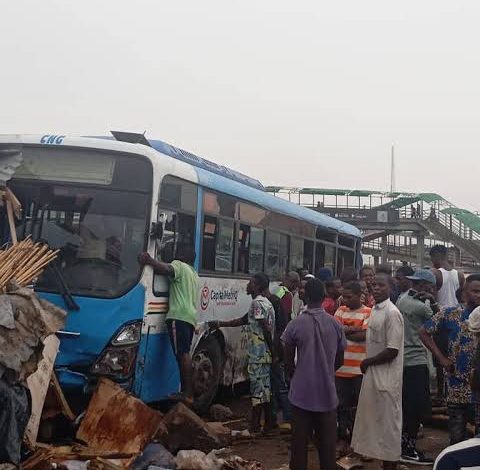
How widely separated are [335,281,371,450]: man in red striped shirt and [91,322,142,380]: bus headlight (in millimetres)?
2021

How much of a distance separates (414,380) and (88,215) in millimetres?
3518

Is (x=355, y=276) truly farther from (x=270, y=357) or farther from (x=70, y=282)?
(x=70, y=282)

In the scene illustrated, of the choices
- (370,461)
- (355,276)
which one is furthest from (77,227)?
(370,461)

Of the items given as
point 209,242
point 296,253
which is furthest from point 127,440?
point 296,253

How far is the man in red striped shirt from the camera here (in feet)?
20.7

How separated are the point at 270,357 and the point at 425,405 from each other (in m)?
1.78

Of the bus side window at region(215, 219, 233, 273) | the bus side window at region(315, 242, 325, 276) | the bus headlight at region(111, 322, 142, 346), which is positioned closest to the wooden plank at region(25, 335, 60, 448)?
the bus headlight at region(111, 322, 142, 346)

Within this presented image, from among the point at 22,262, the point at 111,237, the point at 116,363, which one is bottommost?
the point at 116,363

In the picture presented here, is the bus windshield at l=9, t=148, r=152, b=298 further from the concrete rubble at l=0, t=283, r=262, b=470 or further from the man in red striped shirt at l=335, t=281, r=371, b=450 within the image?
the man in red striped shirt at l=335, t=281, r=371, b=450

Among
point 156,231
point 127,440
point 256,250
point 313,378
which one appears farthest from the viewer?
point 256,250

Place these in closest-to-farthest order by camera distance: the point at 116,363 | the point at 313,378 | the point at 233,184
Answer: the point at 313,378
the point at 116,363
the point at 233,184

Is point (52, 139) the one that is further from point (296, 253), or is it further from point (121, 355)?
point (296, 253)

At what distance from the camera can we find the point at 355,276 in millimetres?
7238

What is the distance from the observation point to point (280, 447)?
267 inches
